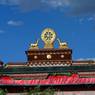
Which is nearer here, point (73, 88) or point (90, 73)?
point (73, 88)

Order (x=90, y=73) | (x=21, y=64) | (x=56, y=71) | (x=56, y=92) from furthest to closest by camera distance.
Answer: (x=21, y=64) < (x=90, y=73) < (x=56, y=71) < (x=56, y=92)

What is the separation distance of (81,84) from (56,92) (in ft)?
3.75

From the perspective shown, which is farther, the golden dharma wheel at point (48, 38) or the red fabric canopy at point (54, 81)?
the golden dharma wheel at point (48, 38)

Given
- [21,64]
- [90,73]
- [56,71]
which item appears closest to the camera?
[56,71]

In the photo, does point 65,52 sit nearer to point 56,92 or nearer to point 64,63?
point 64,63

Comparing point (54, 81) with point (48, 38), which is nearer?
point (54, 81)

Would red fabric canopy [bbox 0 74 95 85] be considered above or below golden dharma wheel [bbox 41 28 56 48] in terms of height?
below

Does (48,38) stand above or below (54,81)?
above

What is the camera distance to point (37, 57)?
170ft

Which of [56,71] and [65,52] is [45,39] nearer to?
[65,52]

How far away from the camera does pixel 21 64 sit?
49.9 m

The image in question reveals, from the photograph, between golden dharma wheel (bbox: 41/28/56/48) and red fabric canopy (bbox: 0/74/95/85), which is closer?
red fabric canopy (bbox: 0/74/95/85)

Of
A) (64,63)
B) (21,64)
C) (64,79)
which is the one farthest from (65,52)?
(64,79)

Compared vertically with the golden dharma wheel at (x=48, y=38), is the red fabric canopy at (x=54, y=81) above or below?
below
